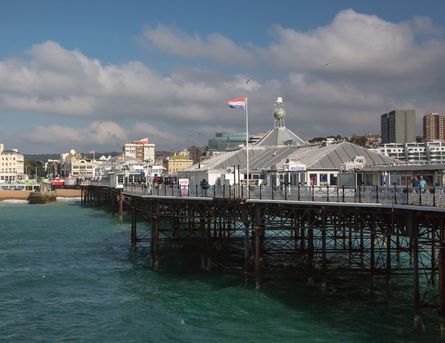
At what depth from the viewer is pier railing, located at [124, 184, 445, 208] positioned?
90.0 feet

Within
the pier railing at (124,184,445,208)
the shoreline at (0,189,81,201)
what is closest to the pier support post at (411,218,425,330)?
the pier railing at (124,184,445,208)

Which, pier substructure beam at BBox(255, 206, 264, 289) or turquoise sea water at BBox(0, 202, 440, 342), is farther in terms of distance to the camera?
pier substructure beam at BBox(255, 206, 264, 289)

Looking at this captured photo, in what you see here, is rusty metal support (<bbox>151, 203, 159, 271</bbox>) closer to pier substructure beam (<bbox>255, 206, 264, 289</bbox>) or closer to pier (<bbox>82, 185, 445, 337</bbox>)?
pier (<bbox>82, 185, 445, 337</bbox>)

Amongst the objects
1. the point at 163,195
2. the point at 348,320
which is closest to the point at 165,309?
the point at 348,320

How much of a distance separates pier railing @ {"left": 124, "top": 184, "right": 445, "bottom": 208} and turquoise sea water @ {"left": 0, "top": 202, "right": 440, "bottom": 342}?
233 inches

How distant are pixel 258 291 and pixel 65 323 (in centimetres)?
1201

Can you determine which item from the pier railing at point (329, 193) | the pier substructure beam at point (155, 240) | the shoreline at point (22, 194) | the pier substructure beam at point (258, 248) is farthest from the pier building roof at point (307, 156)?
the shoreline at point (22, 194)

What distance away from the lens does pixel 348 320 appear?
2936 centimetres

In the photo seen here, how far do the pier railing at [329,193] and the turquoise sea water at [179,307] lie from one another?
19.4 feet

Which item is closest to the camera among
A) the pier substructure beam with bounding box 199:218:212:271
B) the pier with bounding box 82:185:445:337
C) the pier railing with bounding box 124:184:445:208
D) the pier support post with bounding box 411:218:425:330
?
the pier support post with bounding box 411:218:425:330

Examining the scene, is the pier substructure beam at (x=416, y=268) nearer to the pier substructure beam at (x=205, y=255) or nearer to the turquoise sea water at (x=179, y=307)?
the turquoise sea water at (x=179, y=307)

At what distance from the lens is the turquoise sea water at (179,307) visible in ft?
90.2

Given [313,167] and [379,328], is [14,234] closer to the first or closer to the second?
[313,167]

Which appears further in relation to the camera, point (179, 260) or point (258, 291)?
point (179, 260)
